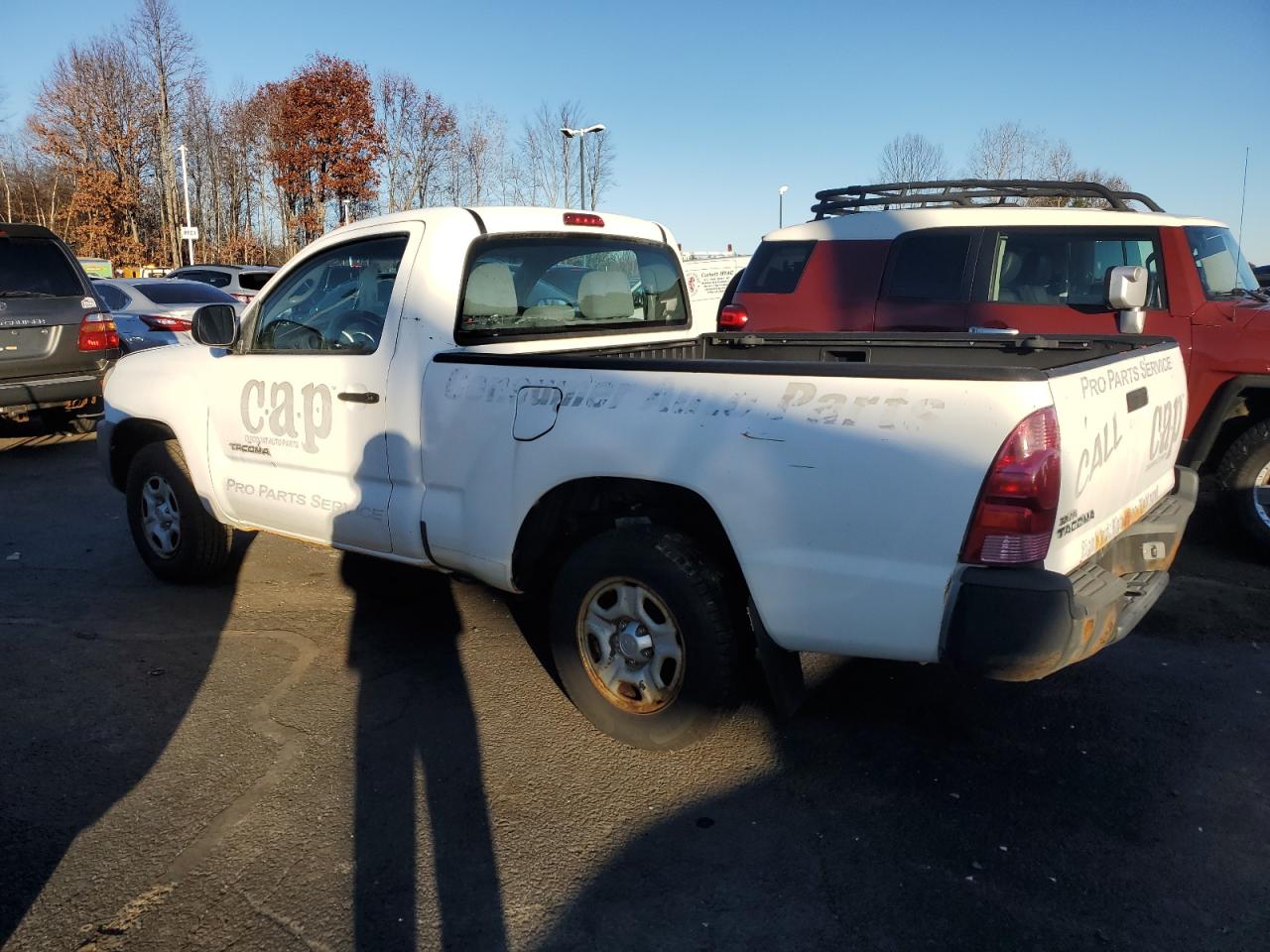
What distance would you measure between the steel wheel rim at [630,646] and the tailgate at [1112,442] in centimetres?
126

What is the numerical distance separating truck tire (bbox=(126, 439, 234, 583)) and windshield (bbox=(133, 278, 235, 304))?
310 inches

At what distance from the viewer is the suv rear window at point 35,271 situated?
28.3 ft

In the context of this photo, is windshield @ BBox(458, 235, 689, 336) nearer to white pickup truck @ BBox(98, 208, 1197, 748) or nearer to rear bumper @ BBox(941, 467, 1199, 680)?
white pickup truck @ BBox(98, 208, 1197, 748)

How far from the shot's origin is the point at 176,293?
505 inches

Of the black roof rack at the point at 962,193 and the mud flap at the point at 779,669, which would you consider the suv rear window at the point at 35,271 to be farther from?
the mud flap at the point at 779,669

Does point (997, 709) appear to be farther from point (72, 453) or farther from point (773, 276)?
point (72, 453)

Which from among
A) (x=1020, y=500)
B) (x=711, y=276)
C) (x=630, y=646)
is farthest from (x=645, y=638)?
(x=711, y=276)

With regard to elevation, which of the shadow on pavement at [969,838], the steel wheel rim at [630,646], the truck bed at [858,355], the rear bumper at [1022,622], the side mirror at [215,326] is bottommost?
the shadow on pavement at [969,838]

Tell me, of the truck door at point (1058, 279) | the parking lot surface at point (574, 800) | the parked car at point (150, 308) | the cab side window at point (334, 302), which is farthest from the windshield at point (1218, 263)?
the parked car at point (150, 308)

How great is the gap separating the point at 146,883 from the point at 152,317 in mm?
10752

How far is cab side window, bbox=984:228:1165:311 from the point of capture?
6.05m

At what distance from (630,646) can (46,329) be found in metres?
7.84

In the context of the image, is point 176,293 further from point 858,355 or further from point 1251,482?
point 1251,482

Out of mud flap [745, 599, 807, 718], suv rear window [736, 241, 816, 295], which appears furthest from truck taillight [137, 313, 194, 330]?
mud flap [745, 599, 807, 718]
